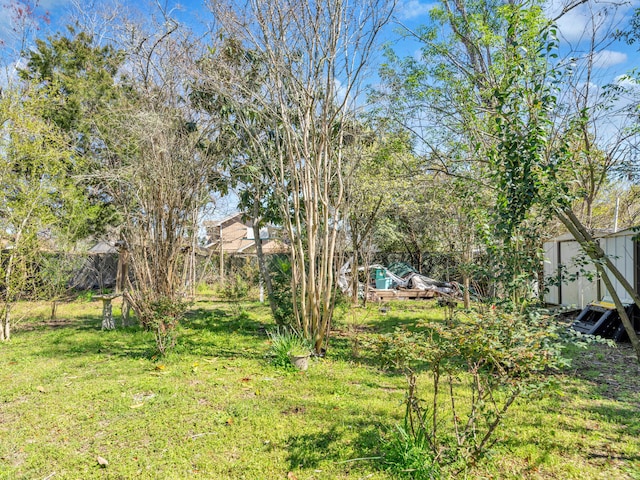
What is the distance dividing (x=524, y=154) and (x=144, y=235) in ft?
21.0

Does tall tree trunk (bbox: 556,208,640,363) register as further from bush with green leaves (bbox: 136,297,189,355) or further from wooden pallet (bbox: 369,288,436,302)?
wooden pallet (bbox: 369,288,436,302)

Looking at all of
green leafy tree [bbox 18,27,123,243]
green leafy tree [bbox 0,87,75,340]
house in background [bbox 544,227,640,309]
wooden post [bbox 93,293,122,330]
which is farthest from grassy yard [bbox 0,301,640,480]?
green leafy tree [bbox 18,27,123,243]

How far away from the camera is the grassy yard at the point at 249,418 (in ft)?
8.77

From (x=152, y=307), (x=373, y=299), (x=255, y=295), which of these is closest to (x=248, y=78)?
(x=152, y=307)

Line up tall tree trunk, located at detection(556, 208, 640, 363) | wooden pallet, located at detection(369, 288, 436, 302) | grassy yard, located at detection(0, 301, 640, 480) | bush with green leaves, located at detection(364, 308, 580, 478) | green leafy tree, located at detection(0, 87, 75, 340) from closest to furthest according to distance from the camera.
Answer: bush with green leaves, located at detection(364, 308, 580, 478), grassy yard, located at detection(0, 301, 640, 480), tall tree trunk, located at detection(556, 208, 640, 363), green leafy tree, located at detection(0, 87, 75, 340), wooden pallet, located at detection(369, 288, 436, 302)

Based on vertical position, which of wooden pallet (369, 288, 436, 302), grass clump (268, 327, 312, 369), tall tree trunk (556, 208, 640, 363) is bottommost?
grass clump (268, 327, 312, 369)

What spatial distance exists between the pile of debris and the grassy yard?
7015 mm

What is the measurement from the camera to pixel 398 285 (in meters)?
14.5

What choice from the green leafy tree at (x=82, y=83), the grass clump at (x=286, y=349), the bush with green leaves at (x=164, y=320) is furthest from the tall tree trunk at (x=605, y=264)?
the green leafy tree at (x=82, y=83)

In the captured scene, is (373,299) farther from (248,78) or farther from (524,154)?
(524,154)

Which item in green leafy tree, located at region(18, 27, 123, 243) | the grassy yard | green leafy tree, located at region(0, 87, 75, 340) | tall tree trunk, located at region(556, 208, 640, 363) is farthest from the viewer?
green leafy tree, located at region(18, 27, 123, 243)

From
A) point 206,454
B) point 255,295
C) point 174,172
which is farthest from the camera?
point 255,295

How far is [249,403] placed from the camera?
3.82 m

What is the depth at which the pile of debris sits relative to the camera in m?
13.0
